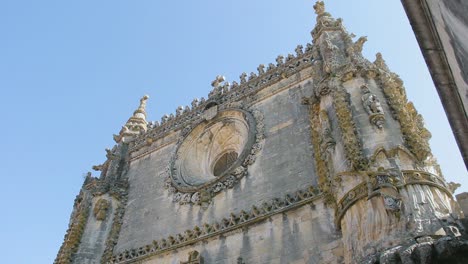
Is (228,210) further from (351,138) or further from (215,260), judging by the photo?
(351,138)

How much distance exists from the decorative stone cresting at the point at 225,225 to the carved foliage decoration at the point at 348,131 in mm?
1522

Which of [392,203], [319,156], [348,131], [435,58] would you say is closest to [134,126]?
[319,156]

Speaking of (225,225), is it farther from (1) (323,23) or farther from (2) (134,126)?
(2) (134,126)

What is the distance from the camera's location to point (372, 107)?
8.29 m

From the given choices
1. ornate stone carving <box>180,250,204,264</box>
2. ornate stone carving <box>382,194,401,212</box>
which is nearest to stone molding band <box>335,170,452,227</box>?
ornate stone carving <box>382,194,401,212</box>

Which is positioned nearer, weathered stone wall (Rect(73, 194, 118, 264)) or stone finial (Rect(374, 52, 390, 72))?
stone finial (Rect(374, 52, 390, 72))

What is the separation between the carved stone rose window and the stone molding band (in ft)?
13.5

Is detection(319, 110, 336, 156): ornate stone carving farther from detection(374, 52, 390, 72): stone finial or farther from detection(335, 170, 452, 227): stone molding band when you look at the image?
detection(374, 52, 390, 72): stone finial

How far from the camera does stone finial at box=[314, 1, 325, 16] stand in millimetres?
12606

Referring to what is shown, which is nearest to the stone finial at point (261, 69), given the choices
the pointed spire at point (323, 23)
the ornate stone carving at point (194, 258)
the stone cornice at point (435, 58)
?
the pointed spire at point (323, 23)

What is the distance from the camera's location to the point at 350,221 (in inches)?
275

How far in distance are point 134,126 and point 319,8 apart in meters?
8.92

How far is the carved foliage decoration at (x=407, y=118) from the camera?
7432 millimetres

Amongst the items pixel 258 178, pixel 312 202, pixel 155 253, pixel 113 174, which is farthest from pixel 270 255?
pixel 113 174
